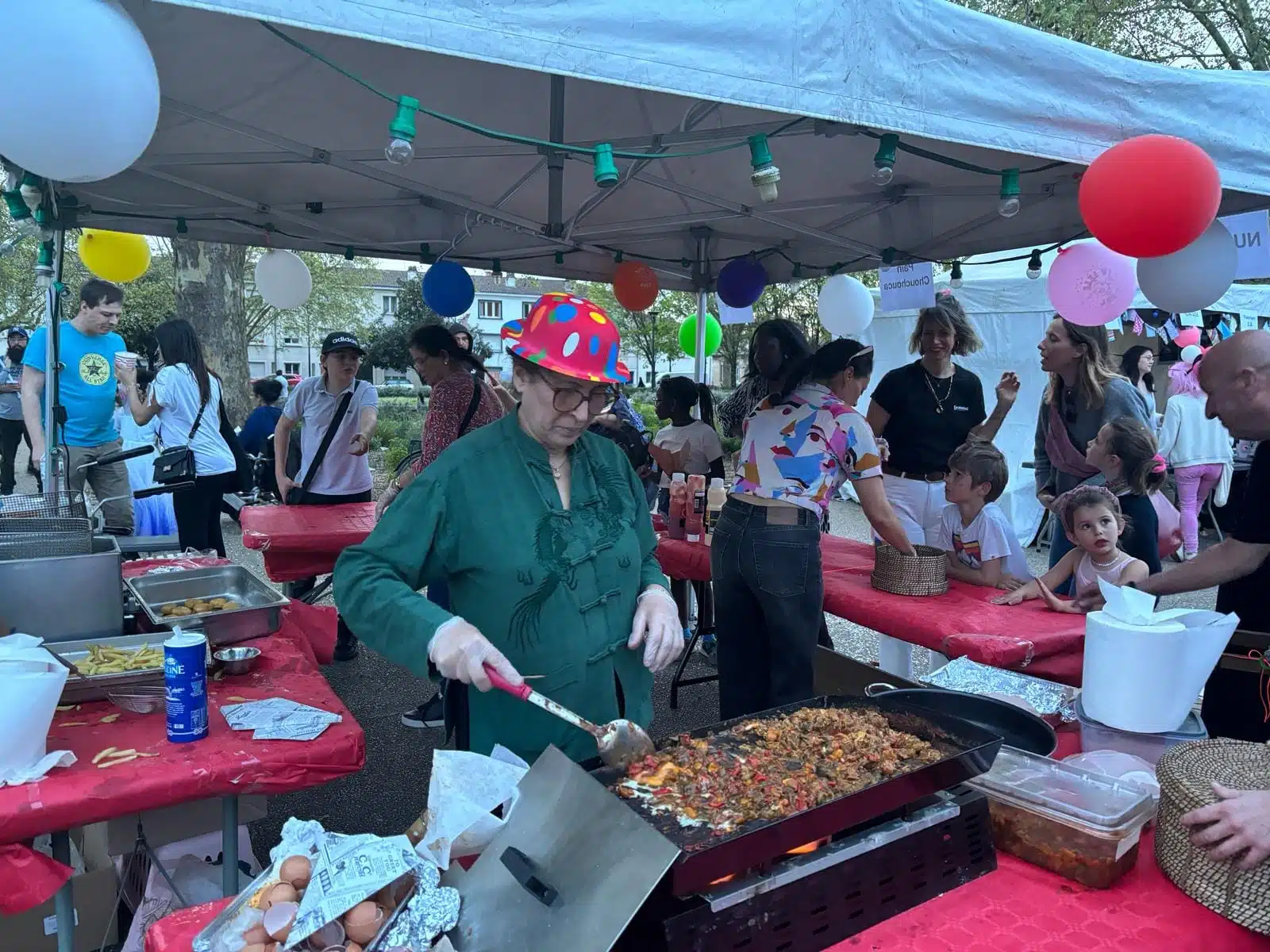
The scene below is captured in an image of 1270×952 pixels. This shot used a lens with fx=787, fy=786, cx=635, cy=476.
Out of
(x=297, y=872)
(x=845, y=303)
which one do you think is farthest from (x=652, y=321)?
(x=297, y=872)

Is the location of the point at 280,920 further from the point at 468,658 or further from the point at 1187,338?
the point at 1187,338

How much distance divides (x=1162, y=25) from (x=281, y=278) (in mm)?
14478

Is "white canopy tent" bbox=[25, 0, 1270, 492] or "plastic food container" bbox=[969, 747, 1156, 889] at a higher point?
"white canopy tent" bbox=[25, 0, 1270, 492]

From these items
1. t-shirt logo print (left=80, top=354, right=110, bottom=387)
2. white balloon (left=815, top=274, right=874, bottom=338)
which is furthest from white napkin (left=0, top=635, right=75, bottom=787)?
white balloon (left=815, top=274, right=874, bottom=338)

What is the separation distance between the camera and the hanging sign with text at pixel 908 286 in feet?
16.3

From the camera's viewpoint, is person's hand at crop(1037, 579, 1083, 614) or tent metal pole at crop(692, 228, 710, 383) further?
tent metal pole at crop(692, 228, 710, 383)

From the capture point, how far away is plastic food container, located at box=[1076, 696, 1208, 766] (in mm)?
1722

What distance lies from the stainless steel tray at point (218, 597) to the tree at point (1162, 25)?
45.1 ft

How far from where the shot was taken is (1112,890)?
52.6 inches

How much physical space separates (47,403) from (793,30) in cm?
348

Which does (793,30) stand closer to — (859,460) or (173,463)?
(859,460)

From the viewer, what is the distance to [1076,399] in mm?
4078

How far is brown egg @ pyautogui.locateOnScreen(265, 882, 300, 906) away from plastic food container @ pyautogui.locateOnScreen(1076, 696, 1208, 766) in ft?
5.51

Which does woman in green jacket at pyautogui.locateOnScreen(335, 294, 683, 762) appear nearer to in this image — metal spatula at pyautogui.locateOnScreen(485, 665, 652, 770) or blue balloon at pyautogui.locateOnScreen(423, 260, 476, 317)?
metal spatula at pyautogui.locateOnScreen(485, 665, 652, 770)
